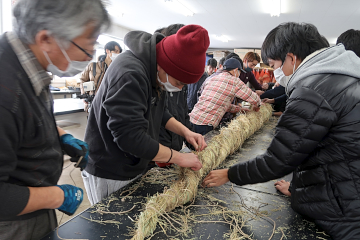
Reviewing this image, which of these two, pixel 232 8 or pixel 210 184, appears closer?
pixel 210 184

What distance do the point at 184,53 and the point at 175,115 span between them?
123cm

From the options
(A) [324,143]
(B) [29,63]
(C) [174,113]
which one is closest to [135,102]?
(B) [29,63]

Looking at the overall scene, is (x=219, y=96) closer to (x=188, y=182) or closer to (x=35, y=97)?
(x=188, y=182)

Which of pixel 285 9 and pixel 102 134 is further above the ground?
pixel 285 9

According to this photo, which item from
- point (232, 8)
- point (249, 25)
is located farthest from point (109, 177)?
point (249, 25)

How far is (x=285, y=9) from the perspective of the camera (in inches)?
294

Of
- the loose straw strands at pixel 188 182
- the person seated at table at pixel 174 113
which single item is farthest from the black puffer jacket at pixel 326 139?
the person seated at table at pixel 174 113

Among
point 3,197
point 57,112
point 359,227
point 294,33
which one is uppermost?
point 294,33

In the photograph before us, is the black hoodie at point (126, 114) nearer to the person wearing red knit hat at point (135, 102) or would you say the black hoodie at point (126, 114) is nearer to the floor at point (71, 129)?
the person wearing red knit hat at point (135, 102)

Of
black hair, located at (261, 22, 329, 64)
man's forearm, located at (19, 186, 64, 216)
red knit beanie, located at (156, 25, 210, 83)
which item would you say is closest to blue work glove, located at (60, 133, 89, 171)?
man's forearm, located at (19, 186, 64, 216)

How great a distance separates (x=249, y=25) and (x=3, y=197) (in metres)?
10.9

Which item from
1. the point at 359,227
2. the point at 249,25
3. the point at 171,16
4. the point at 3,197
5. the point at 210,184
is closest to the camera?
the point at 3,197

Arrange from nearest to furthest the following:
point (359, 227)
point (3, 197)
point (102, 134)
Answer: point (3, 197) < point (359, 227) < point (102, 134)

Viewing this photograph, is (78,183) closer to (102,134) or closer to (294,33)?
(102,134)
